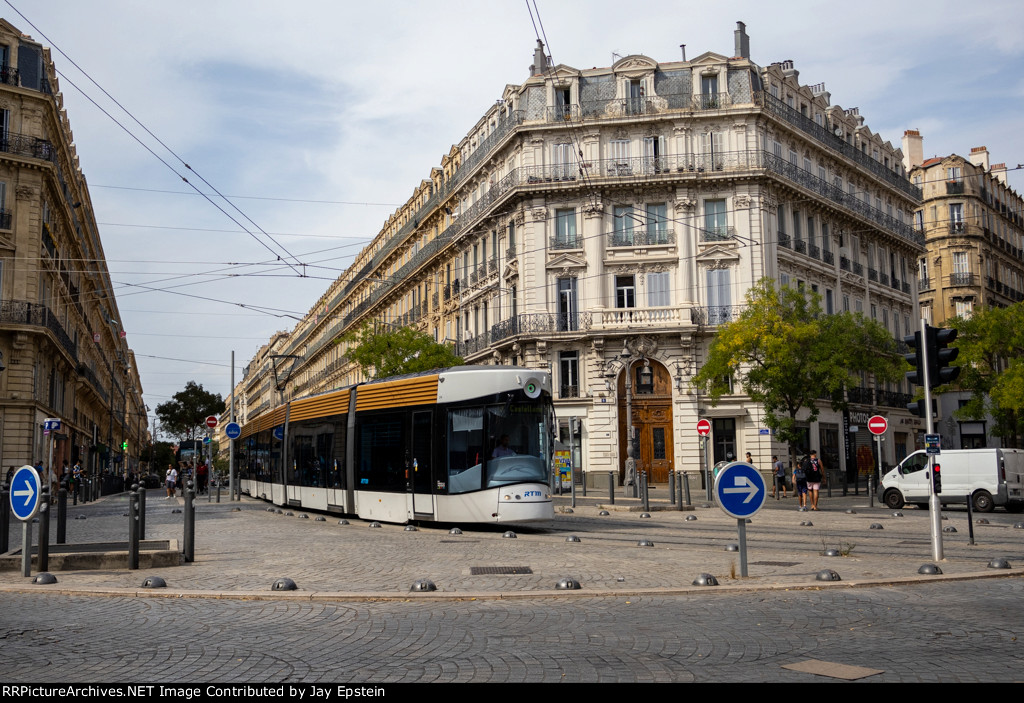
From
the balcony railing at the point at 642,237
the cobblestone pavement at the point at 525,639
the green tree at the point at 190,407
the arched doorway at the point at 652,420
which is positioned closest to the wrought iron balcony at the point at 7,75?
the balcony railing at the point at 642,237

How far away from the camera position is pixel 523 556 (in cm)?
1312

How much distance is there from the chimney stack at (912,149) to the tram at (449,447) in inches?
2141

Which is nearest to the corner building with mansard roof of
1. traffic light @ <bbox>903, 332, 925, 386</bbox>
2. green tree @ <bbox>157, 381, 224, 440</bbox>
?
traffic light @ <bbox>903, 332, 925, 386</bbox>

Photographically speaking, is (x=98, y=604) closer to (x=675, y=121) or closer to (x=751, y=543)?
(x=751, y=543)

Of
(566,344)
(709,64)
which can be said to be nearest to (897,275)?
(709,64)

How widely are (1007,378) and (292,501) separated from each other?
→ 28530 mm

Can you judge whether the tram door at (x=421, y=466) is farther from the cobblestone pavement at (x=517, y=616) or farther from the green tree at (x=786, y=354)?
the green tree at (x=786, y=354)

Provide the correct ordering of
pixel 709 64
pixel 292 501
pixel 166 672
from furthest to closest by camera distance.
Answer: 1. pixel 709 64
2. pixel 292 501
3. pixel 166 672

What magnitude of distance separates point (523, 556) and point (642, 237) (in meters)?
29.3

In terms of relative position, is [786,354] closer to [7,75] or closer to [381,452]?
[381,452]

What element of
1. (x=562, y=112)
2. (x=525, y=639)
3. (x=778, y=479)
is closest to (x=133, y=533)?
(x=525, y=639)

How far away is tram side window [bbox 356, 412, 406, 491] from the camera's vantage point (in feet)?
61.6

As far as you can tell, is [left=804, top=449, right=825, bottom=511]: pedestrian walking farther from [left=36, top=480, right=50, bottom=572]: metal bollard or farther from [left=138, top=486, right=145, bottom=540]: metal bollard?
[left=36, top=480, right=50, bottom=572]: metal bollard

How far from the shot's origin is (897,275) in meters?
52.9
